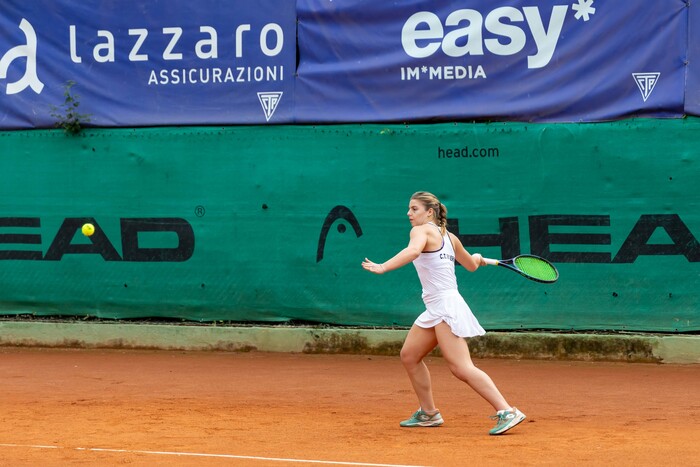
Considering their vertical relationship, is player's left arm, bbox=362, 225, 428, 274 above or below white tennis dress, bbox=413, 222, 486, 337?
above

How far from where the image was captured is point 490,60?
409 inches

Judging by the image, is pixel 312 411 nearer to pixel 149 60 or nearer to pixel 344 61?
pixel 344 61

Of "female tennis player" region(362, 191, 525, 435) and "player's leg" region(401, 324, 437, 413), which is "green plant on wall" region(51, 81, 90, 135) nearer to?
"female tennis player" region(362, 191, 525, 435)

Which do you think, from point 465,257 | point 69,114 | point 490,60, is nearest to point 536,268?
point 465,257

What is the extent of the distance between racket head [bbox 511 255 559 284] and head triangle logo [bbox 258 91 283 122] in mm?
4371

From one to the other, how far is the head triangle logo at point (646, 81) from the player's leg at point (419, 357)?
414 centimetres

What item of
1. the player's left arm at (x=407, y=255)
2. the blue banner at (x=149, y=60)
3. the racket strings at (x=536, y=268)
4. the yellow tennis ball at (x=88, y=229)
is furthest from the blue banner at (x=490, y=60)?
the player's left arm at (x=407, y=255)

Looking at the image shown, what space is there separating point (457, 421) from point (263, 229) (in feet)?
13.5

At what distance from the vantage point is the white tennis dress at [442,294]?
22.3 ft

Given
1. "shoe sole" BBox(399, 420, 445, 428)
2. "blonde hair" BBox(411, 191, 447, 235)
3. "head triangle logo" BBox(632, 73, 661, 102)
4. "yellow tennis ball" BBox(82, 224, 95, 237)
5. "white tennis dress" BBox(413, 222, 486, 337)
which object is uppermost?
"head triangle logo" BBox(632, 73, 661, 102)

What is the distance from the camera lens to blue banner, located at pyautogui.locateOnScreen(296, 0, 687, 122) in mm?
9961

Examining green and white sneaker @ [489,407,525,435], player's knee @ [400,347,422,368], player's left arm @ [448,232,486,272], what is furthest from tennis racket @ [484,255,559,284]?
green and white sneaker @ [489,407,525,435]

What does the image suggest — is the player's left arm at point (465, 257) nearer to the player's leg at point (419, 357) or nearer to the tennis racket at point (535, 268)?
the tennis racket at point (535, 268)

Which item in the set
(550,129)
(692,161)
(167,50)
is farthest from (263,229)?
(692,161)
